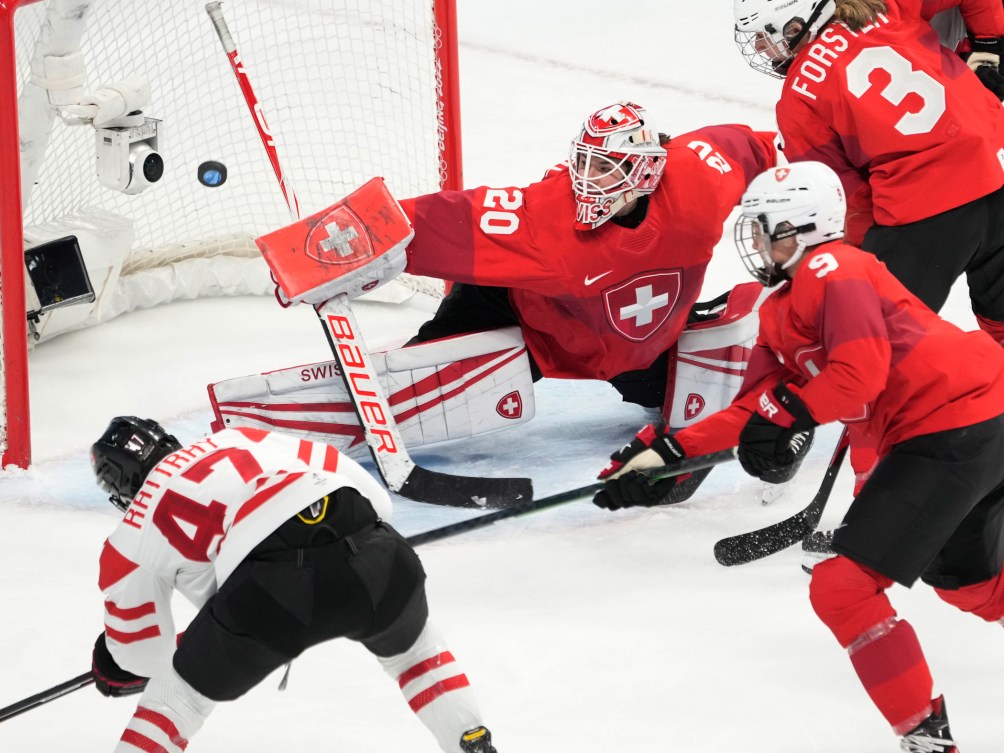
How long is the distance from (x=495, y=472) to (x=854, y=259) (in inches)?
69.7

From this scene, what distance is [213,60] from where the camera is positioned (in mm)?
5570

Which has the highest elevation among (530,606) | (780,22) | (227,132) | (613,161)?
(780,22)

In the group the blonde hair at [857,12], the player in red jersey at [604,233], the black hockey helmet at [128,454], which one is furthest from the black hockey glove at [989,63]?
the black hockey helmet at [128,454]

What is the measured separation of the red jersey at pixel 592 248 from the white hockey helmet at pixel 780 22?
315 mm

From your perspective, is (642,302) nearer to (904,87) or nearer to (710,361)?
(710,361)

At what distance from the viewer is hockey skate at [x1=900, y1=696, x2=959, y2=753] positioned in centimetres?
263

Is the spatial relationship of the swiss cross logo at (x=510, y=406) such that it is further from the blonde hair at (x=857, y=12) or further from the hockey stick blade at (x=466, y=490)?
the blonde hair at (x=857, y=12)

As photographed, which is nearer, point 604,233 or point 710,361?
point 604,233

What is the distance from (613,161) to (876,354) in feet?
4.35

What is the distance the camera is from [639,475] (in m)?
2.93

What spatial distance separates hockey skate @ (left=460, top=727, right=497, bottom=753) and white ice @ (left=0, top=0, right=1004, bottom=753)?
0.30 meters

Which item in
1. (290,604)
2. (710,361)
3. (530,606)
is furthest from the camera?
(710,361)

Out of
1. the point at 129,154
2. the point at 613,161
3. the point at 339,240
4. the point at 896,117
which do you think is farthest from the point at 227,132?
the point at 896,117

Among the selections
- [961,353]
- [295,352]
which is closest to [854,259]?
[961,353]
